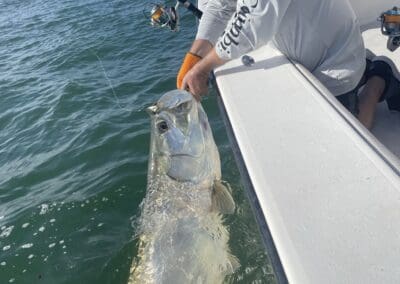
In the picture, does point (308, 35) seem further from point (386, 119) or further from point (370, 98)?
point (386, 119)

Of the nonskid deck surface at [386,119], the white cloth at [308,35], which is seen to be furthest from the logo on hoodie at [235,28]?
the nonskid deck surface at [386,119]

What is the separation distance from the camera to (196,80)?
2.78 meters

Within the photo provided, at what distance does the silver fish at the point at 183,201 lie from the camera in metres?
2.52

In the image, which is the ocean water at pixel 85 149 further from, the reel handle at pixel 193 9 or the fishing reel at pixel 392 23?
the fishing reel at pixel 392 23

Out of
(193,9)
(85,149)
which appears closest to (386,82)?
(193,9)

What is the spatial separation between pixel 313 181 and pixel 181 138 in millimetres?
1030

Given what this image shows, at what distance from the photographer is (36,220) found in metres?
4.10

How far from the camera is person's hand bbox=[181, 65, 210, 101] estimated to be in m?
2.77

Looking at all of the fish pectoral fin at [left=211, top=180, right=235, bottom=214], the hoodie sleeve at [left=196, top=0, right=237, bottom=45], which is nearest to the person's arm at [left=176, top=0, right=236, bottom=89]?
the hoodie sleeve at [left=196, top=0, right=237, bottom=45]

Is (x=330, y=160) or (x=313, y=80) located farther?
(x=313, y=80)

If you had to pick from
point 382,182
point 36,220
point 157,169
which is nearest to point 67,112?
point 36,220

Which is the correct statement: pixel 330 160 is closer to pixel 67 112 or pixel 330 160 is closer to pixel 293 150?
pixel 293 150

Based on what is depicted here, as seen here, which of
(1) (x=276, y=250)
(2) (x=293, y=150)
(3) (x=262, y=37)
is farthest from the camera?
(3) (x=262, y=37)

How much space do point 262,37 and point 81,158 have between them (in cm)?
319
